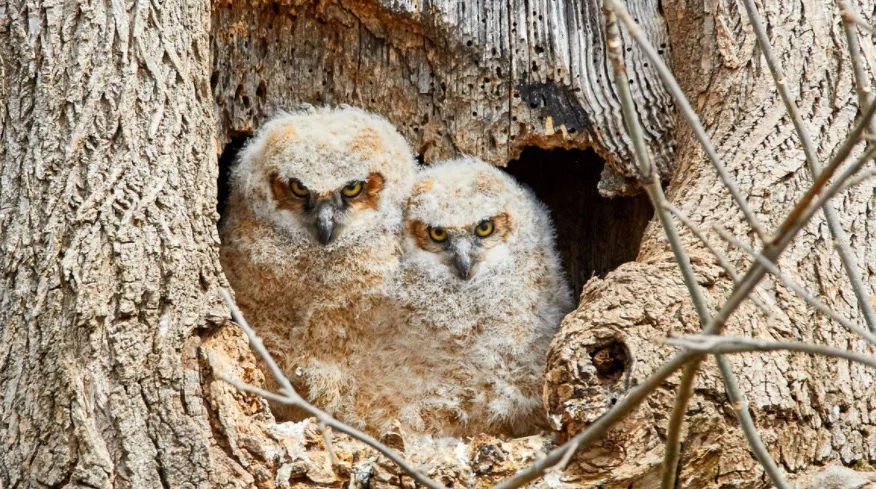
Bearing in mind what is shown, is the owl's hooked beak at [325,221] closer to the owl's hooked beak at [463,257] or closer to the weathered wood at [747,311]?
the owl's hooked beak at [463,257]

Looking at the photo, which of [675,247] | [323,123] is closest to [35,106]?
[323,123]

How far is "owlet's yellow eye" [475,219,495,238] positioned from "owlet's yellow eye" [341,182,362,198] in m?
0.48

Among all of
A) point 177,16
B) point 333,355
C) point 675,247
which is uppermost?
point 177,16

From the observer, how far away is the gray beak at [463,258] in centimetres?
370

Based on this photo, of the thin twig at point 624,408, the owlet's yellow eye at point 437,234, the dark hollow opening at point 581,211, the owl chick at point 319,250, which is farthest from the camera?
the dark hollow opening at point 581,211

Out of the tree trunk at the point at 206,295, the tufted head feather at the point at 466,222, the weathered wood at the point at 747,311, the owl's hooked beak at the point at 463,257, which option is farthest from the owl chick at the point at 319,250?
the weathered wood at the point at 747,311

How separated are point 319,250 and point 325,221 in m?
0.15

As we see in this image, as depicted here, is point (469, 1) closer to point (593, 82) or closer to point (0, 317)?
point (593, 82)

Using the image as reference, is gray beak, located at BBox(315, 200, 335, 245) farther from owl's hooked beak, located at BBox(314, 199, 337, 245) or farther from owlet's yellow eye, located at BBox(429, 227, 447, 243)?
owlet's yellow eye, located at BBox(429, 227, 447, 243)

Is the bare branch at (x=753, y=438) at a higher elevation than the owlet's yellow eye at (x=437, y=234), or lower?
lower

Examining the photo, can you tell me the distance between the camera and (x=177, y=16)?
319 centimetres

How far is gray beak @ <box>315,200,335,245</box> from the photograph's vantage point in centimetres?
365

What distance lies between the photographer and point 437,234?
3.82 meters

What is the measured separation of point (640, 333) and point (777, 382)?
0.37 metres
